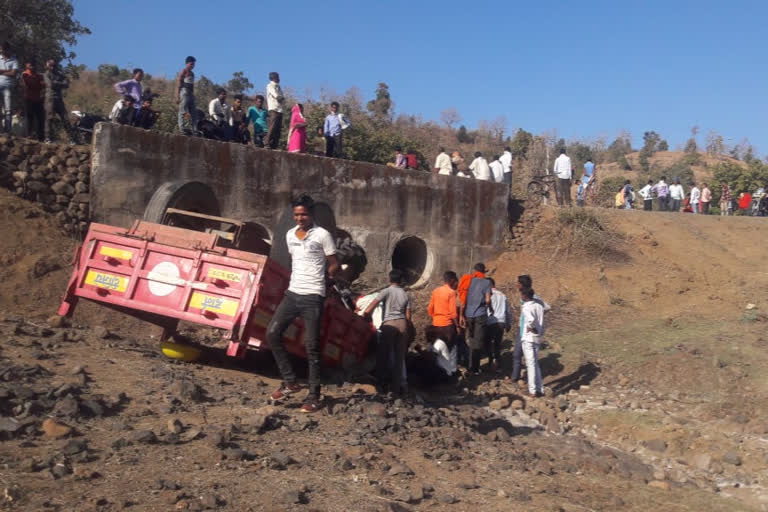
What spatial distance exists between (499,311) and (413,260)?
5.61m

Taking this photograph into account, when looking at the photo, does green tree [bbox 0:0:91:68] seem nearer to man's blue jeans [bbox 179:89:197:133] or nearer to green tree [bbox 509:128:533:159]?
man's blue jeans [bbox 179:89:197:133]

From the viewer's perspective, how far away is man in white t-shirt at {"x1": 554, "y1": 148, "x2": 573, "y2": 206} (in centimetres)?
1873

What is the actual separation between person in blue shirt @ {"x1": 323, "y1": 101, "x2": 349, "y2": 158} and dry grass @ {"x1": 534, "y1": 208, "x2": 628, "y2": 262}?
17.6 feet

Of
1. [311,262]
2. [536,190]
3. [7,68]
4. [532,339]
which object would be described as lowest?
[532,339]

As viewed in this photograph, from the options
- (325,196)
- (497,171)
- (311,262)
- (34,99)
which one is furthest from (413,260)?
(311,262)

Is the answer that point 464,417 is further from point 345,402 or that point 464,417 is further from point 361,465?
point 361,465

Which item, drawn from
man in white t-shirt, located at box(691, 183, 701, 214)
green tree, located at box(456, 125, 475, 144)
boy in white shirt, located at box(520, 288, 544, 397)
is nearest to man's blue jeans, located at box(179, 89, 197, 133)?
boy in white shirt, located at box(520, 288, 544, 397)

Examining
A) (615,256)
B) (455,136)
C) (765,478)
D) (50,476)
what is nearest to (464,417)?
(765,478)

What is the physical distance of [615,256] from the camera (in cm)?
1625

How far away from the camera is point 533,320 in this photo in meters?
8.77

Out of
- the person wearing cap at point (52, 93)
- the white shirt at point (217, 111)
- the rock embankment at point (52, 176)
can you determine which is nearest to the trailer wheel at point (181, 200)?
the rock embankment at point (52, 176)

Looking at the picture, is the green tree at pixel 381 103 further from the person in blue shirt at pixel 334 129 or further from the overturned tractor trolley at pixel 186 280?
the overturned tractor trolley at pixel 186 280

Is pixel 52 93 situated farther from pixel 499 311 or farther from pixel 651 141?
pixel 651 141

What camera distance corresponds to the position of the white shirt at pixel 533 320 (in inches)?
345
